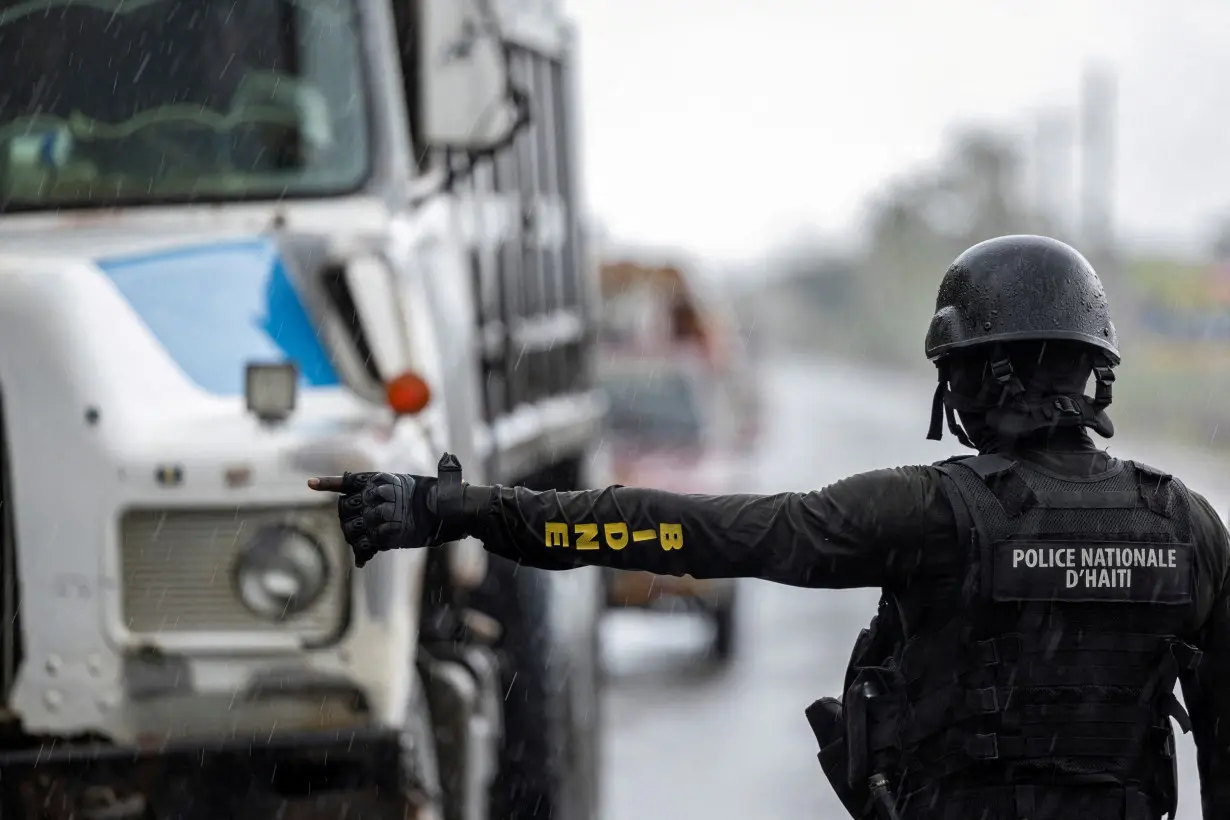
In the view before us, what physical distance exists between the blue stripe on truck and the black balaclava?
1.70 meters

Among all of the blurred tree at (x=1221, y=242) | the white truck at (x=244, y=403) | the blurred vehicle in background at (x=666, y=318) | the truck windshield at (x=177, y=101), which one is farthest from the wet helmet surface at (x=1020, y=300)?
the blurred tree at (x=1221, y=242)

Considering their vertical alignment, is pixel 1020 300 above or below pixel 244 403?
above

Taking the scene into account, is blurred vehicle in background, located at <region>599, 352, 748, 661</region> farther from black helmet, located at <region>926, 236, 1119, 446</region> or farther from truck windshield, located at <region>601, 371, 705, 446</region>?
black helmet, located at <region>926, 236, 1119, 446</region>

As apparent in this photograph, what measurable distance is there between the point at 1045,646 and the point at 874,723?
30 centimetres

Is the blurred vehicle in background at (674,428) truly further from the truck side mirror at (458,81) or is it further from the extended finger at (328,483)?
the extended finger at (328,483)

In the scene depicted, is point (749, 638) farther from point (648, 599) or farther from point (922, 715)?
point (922, 715)

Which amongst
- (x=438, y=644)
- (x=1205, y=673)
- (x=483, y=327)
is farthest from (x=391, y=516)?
(x=483, y=327)

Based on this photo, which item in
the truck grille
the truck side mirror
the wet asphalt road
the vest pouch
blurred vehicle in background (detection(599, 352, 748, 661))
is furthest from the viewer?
blurred vehicle in background (detection(599, 352, 748, 661))

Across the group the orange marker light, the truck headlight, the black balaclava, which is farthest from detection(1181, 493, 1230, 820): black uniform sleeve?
the orange marker light

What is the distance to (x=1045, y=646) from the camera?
3.01 meters

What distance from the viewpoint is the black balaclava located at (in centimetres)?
308

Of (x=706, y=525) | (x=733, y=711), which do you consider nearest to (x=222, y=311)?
(x=706, y=525)

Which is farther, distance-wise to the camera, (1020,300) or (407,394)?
(407,394)

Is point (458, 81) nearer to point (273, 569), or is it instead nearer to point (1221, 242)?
point (273, 569)
